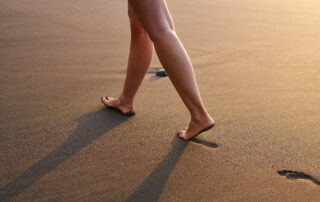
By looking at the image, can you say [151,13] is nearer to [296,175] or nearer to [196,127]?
[196,127]

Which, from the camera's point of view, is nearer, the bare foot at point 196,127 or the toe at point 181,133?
the bare foot at point 196,127

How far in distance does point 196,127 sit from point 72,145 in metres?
0.53

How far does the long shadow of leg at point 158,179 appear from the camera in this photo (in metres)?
1.39

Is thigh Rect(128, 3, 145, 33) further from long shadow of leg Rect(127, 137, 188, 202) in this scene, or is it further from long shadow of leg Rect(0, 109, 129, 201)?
long shadow of leg Rect(127, 137, 188, 202)

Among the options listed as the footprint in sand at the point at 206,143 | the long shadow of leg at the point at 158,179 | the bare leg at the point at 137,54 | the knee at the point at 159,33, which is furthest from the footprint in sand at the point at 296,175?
the bare leg at the point at 137,54

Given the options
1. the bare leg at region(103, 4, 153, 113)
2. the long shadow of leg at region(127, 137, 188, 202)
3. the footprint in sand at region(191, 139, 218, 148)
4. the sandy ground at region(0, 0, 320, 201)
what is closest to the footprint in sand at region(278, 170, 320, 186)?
the sandy ground at region(0, 0, 320, 201)

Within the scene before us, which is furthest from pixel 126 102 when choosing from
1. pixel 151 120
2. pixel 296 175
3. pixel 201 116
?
pixel 296 175

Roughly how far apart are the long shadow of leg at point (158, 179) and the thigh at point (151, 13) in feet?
1.68

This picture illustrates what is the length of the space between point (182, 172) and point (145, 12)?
646 millimetres

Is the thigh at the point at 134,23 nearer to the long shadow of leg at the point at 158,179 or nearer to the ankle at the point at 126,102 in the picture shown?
the ankle at the point at 126,102

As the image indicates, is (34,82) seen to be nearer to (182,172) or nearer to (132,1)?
(132,1)

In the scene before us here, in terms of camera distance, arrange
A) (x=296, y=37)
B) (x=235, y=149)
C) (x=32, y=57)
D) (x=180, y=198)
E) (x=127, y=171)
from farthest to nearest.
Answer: (x=296, y=37) < (x=32, y=57) < (x=235, y=149) < (x=127, y=171) < (x=180, y=198)

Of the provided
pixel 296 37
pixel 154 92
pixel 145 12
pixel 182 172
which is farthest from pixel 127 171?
pixel 296 37

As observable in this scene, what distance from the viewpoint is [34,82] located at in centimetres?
240
